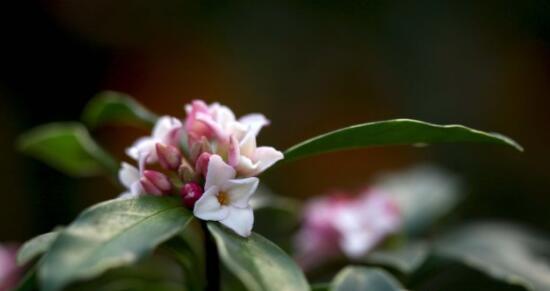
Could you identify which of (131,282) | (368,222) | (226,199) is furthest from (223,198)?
(368,222)

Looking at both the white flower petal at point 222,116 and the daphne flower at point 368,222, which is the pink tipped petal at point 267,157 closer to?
the white flower petal at point 222,116

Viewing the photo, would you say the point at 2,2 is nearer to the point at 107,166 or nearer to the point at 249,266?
the point at 107,166

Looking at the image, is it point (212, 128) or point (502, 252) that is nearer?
point (212, 128)

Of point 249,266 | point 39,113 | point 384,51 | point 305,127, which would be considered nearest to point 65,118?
point 39,113

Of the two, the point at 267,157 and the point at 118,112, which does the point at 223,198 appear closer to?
A: the point at 267,157

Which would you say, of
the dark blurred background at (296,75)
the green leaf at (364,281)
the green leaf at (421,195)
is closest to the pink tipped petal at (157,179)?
the green leaf at (364,281)
